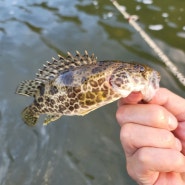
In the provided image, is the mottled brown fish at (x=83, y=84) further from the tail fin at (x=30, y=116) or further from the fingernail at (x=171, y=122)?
the fingernail at (x=171, y=122)

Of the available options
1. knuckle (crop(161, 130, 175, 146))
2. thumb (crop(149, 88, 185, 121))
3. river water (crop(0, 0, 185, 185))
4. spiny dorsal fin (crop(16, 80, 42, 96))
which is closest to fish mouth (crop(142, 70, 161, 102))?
thumb (crop(149, 88, 185, 121))

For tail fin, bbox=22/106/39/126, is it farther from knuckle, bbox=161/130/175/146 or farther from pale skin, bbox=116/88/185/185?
knuckle, bbox=161/130/175/146

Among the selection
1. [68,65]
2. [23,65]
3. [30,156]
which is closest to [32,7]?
[23,65]

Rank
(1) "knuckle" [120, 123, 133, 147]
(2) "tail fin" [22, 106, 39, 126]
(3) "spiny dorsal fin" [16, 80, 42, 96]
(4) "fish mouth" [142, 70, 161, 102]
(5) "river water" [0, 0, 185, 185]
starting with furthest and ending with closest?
1. (5) "river water" [0, 0, 185, 185]
2. (2) "tail fin" [22, 106, 39, 126]
3. (3) "spiny dorsal fin" [16, 80, 42, 96]
4. (1) "knuckle" [120, 123, 133, 147]
5. (4) "fish mouth" [142, 70, 161, 102]

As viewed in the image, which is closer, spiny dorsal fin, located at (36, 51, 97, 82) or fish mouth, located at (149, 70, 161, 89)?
fish mouth, located at (149, 70, 161, 89)

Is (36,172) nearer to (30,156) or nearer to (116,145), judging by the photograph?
(30,156)

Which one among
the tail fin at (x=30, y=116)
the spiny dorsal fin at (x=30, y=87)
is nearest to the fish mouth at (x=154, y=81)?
the spiny dorsal fin at (x=30, y=87)

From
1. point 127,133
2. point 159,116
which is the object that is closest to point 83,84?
point 127,133

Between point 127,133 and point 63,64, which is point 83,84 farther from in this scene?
point 127,133
